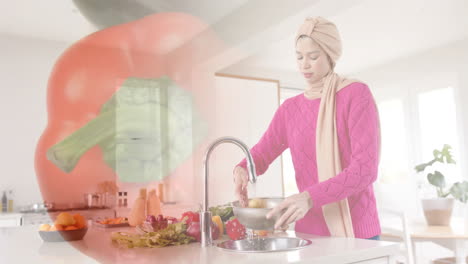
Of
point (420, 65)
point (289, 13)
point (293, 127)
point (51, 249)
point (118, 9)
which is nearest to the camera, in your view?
point (51, 249)

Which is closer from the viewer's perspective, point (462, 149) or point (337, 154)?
point (337, 154)

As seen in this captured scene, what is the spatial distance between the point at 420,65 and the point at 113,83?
2095 mm

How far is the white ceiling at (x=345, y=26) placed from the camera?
207 centimetres

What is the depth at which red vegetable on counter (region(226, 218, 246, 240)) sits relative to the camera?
1617 mm

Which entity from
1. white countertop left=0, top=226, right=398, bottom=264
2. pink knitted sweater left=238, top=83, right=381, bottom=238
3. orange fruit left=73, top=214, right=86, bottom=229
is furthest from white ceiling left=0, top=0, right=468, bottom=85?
orange fruit left=73, top=214, right=86, bottom=229

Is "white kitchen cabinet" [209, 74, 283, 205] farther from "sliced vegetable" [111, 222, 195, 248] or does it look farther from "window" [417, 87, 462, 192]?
"window" [417, 87, 462, 192]

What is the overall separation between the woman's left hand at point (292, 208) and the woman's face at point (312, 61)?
1.84 ft

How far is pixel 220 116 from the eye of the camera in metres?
2.41

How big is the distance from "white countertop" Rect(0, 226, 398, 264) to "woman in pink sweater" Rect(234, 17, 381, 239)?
195 mm

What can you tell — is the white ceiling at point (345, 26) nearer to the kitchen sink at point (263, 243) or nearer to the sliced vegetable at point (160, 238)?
the kitchen sink at point (263, 243)

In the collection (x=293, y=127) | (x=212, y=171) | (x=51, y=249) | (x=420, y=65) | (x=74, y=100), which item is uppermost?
(x=420, y=65)

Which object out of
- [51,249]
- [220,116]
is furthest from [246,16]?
[51,249]

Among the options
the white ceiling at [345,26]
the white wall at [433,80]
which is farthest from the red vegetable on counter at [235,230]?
the white wall at [433,80]

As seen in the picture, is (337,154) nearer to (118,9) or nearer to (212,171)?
(212,171)
